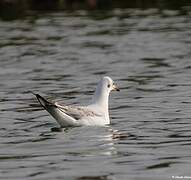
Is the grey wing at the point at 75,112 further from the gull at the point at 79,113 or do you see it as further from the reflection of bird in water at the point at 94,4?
the reflection of bird in water at the point at 94,4

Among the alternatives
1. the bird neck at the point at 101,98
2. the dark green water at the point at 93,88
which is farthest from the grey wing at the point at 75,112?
the bird neck at the point at 101,98

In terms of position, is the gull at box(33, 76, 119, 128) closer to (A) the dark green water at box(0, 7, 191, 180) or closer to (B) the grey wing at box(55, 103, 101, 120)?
(B) the grey wing at box(55, 103, 101, 120)

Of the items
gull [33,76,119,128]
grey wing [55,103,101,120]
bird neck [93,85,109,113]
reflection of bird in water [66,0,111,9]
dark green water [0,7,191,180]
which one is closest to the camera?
dark green water [0,7,191,180]

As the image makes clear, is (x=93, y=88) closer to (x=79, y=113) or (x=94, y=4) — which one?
(x=79, y=113)

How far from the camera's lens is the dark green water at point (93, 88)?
41.8ft

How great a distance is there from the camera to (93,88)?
21.8 meters

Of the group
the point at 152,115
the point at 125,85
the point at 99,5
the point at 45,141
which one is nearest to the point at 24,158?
the point at 45,141

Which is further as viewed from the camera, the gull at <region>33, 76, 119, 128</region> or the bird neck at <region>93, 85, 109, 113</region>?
the bird neck at <region>93, 85, 109, 113</region>

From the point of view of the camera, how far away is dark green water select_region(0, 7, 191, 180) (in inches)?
502

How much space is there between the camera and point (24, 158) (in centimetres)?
1320

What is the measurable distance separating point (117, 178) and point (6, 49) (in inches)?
751

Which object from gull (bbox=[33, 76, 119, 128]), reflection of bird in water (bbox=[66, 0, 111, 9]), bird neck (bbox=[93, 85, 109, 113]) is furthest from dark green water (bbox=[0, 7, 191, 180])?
reflection of bird in water (bbox=[66, 0, 111, 9])

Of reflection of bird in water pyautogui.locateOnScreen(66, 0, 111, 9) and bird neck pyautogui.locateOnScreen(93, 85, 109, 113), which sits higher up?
bird neck pyautogui.locateOnScreen(93, 85, 109, 113)

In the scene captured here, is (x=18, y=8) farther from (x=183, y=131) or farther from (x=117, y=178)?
(x=117, y=178)
